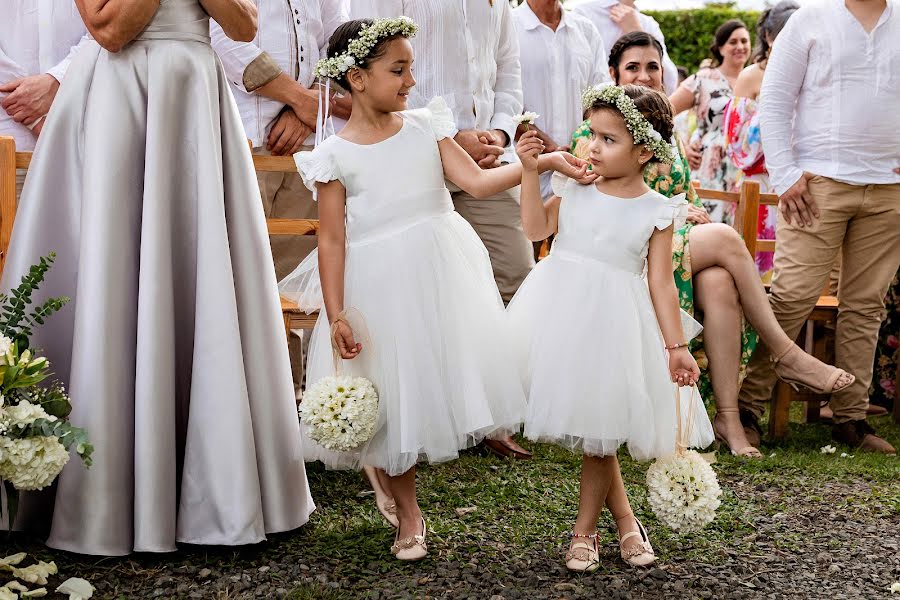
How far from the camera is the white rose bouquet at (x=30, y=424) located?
2805mm

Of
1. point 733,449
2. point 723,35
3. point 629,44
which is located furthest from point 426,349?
point 723,35

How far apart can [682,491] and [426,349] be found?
0.90 metres

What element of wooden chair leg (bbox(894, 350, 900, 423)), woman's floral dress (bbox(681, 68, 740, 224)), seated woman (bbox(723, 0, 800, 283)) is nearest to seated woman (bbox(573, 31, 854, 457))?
wooden chair leg (bbox(894, 350, 900, 423))

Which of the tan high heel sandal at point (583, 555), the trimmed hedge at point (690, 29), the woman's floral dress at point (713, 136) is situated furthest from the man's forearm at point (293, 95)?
the trimmed hedge at point (690, 29)

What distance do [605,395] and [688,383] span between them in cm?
26

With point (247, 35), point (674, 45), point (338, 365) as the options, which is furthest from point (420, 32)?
point (674, 45)

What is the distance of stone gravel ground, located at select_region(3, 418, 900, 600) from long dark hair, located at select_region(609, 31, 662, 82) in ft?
7.12

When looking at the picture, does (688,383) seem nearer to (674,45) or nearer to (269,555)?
(269,555)

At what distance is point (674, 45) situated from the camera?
14.4 metres

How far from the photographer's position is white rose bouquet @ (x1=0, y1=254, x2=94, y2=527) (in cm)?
281

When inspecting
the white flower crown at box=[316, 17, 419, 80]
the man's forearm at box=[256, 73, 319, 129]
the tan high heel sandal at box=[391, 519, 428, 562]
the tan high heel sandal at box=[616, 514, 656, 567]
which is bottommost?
the tan high heel sandal at box=[616, 514, 656, 567]

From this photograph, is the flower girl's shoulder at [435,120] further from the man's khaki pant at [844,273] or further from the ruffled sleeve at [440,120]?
the man's khaki pant at [844,273]

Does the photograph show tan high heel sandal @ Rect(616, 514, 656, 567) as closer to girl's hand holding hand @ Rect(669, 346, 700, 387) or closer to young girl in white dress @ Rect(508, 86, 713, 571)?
young girl in white dress @ Rect(508, 86, 713, 571)

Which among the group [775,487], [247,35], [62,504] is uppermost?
[247,35]
